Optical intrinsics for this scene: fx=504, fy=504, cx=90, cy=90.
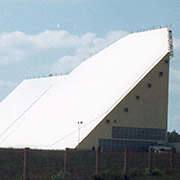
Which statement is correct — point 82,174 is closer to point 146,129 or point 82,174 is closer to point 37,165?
point 37,165

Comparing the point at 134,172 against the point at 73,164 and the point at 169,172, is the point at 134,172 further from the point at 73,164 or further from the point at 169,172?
the point at 73,164

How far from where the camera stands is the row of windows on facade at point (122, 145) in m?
60.5

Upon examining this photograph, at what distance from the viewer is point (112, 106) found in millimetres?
59875

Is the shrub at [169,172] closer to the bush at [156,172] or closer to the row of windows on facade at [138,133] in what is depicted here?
the bush at [156,172]

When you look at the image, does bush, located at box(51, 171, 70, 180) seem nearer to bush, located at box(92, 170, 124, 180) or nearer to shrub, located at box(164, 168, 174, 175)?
bush, located at box(92, 170, 124, 180)

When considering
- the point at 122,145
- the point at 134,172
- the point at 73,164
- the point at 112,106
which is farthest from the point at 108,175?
the point at 122,145

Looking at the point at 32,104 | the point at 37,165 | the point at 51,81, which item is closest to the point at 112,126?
the point at 32,104

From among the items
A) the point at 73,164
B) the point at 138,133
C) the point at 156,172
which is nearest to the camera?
the point at 156,172

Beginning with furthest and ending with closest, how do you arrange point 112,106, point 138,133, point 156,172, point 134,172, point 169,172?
point 138,133 < point 112,106 < point 169,172 < point 156,172 < point 134,172

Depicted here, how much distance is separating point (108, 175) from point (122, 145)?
39771 millimetres

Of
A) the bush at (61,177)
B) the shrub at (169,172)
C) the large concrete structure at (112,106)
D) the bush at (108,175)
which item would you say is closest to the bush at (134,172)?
the bush at (108,175)

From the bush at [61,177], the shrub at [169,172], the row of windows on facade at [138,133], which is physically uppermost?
Result: the row of windows on facade at [138,133]

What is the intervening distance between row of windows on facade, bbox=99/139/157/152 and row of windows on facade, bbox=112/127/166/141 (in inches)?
26.9

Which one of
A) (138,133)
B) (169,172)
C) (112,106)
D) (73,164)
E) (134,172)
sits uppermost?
(112,106)
